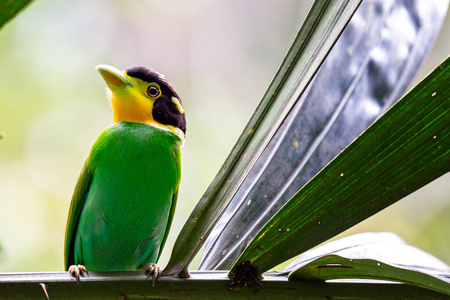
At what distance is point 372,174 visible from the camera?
1549mm

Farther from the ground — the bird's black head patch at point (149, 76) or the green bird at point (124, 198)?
the bird's black head patch at point (149, 76)

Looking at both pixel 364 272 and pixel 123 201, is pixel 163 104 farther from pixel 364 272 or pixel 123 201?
pixel 364 272

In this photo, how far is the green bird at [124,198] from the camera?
303 cm

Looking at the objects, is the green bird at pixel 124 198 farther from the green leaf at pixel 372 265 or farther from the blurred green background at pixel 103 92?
the blurred green background at pixel 103 92

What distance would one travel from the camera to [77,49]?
9586 mm

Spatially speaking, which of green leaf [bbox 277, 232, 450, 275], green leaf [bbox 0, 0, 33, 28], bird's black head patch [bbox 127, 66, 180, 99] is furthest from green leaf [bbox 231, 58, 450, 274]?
bird's black head patch [bbox 127, 66, 180, 99]

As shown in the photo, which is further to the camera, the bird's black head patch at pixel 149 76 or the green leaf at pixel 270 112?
the bird's black head patch at pixel 149 76

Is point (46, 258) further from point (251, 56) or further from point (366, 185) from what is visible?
point (366, 185)

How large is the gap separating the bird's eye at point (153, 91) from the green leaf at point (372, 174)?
2.04m

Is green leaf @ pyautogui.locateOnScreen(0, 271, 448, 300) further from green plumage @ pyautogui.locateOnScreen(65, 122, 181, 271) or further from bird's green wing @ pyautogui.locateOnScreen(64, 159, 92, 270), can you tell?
bird's green wing @ pyautogui.locateOnScreen(64, 159, 92, 270)

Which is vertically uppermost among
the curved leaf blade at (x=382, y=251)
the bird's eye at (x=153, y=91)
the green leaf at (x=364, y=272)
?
the bird's eye at (x=153, y=91)

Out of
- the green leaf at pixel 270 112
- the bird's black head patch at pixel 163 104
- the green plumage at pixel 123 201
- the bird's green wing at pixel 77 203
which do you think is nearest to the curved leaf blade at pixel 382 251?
the green leaf at pixel 270 112

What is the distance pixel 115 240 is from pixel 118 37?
Result: 25.2 feet

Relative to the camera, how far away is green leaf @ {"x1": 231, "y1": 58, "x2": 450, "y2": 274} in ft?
4.77
